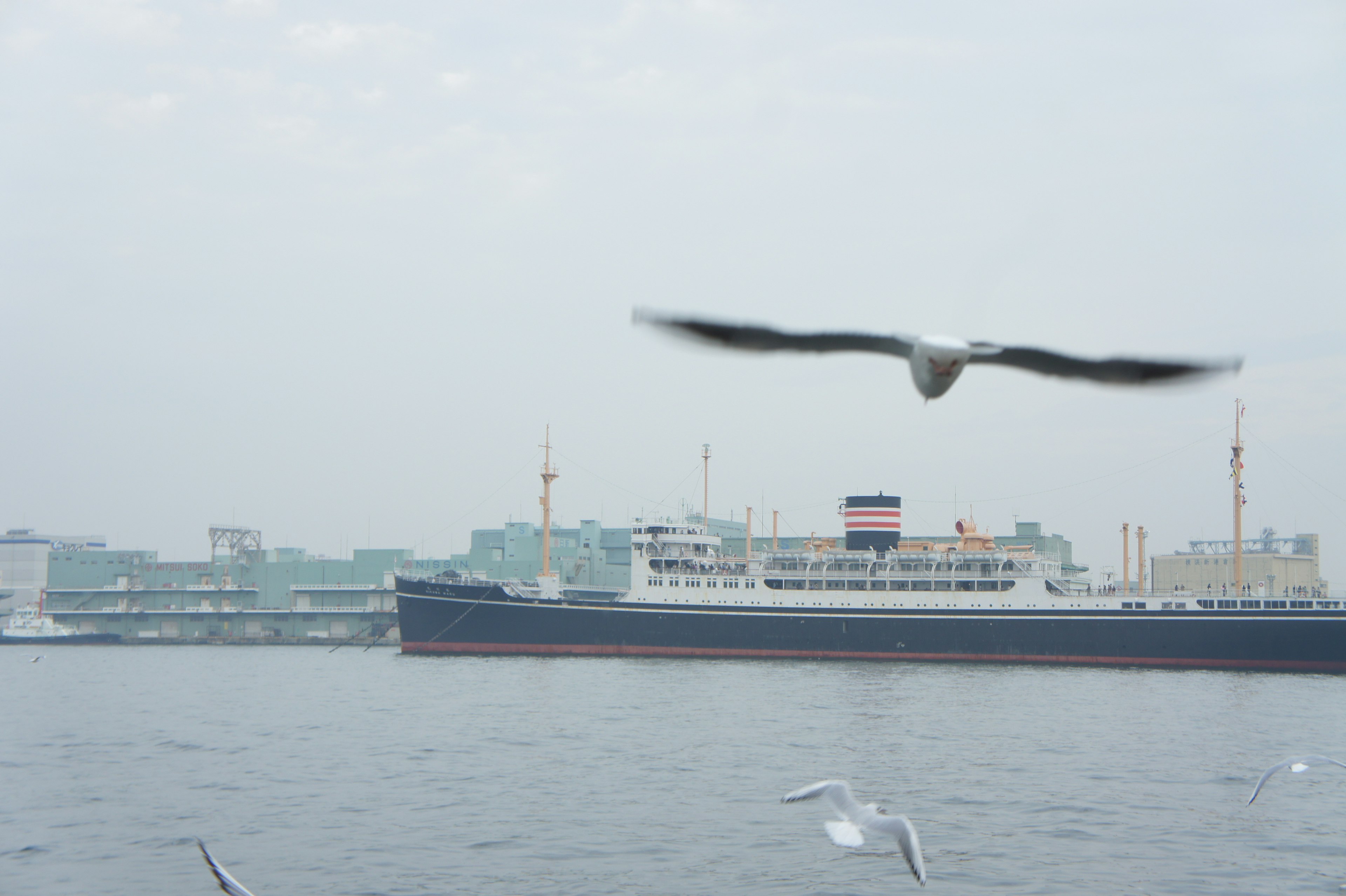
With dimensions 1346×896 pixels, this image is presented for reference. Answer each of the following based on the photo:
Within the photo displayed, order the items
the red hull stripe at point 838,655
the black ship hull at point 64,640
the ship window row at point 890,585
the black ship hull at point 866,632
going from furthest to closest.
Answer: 1. the black ship hull at point 64,640
2. the ship window row at point 890,585
3. the black ship hull at point 866,632
4. the red hull stripe at point 838,655

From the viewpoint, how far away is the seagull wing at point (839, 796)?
365 inches

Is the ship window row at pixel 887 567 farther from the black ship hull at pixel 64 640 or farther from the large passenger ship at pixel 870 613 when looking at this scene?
the black ship hull at pixel 64 640

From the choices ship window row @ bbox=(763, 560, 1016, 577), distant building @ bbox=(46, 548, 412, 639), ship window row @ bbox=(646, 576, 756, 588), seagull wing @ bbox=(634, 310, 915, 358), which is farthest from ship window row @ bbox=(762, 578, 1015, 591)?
seagull wing @ bbox=(634, 310, 915, 358)

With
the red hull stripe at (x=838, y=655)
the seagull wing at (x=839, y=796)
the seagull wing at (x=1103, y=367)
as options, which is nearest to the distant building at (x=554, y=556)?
the red hull stripe at (x=838, y=655)

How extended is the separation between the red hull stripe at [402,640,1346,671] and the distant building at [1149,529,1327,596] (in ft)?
154

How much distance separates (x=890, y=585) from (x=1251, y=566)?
182ft

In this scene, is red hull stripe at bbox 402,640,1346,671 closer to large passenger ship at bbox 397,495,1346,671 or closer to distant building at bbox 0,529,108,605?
large passenger ship at bbox 397,495,1346,671

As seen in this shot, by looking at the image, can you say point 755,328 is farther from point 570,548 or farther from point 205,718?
point 570,548

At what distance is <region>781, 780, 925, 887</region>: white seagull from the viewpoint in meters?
8.74

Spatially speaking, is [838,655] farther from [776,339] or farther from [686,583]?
[776,339]

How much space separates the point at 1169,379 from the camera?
4172 millimetres

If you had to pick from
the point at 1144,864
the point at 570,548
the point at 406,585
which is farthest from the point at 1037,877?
the point at 570,548

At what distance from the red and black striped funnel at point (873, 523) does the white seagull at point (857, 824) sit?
43.7 m

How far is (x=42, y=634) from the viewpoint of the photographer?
7094 cm
